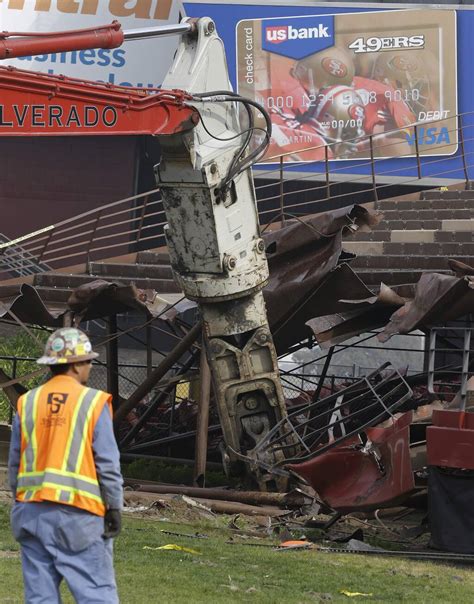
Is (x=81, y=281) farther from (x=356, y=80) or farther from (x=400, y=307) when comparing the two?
(x=356, y=80)

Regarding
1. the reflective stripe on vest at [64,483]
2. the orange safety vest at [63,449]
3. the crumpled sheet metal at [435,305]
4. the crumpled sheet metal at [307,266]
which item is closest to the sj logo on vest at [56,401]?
the orange safety vest at [63,449]

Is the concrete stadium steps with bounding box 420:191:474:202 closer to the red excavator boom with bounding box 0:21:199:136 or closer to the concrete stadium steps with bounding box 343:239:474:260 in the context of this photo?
the concrete stadium steps with bounding box 343:239:474:260

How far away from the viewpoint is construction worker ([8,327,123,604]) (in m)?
6.71

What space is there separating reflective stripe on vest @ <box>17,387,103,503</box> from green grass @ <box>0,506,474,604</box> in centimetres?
231

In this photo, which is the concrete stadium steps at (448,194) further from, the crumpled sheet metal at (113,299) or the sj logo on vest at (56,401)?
the sj logo on vest at (56,401)

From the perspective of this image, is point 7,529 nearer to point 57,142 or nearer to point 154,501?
point 154,501

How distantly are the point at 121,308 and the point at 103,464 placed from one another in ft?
32.3

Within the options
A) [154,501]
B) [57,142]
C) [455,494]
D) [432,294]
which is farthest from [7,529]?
[57,142]

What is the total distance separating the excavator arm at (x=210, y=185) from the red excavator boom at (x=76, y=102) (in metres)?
0.01

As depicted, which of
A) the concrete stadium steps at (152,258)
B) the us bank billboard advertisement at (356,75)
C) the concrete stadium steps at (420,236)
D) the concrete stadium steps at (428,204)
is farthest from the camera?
the us bank billboard advertisement at (356,75)

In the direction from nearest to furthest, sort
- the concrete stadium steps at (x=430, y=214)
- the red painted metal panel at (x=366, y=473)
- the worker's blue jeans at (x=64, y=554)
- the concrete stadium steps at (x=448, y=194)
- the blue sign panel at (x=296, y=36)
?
the worker's blue jeans at (x=64, y=554) < the red painted metal panel at (x=366, y=473) < the concrete stadium steps at (x=430, y=214) < the concrete stadium steps at (x=448, y=194) < the blue sign panel at (x=296, y=36)

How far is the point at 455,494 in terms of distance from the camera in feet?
36.7

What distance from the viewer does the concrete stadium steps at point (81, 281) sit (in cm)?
1920

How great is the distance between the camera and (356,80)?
1446 inches
